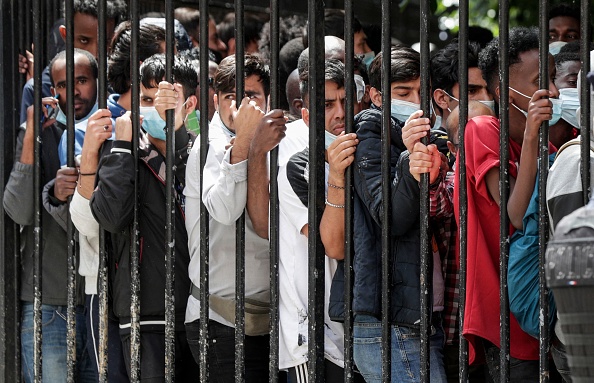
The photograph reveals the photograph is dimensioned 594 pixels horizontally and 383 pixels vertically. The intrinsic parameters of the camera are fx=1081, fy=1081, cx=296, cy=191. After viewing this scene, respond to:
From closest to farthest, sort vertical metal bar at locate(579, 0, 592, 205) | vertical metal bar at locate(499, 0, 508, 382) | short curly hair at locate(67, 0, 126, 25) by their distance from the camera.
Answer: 1. vertical metal bar at locate(579, 0, 592, 205)
2. vertical metal bar at locate(499, 0, 508, 382)
3. short curly hair at locate(67, 0, 126, 25)

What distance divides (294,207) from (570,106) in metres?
1.05

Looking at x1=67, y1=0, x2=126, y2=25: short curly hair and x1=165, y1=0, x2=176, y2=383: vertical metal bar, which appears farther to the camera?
x1=67, y1=0, x2=126, y2=25: short curly hair

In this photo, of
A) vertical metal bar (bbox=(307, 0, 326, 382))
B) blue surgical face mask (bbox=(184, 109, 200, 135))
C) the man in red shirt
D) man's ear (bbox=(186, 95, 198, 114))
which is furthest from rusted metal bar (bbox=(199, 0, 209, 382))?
blue surgical face mask (bbox=(184, 109, 200, 135))

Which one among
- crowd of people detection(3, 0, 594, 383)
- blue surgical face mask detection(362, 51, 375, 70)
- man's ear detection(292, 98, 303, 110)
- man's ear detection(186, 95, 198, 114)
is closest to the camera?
crowd of people detection(3, 0, 594, 383)

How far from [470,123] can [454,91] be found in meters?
1.19

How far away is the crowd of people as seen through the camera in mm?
3512

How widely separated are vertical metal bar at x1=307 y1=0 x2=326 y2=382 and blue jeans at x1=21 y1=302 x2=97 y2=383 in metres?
1.52

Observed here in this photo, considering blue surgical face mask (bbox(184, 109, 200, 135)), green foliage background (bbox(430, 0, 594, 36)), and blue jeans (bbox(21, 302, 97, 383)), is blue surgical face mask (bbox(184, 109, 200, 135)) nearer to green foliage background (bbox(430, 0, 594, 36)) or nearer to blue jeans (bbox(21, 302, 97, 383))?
blue jeans (bbox(21, 302, 97, 383))

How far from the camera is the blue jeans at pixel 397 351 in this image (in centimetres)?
370

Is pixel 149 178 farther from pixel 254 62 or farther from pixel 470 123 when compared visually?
pixel 470 123

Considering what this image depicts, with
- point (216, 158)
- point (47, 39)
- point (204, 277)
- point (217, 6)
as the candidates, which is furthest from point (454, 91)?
point (217, 6)

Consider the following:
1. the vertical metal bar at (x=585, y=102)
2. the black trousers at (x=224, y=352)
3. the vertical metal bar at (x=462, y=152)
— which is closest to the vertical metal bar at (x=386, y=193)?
the vertical metal bar at (x=462, y=152)

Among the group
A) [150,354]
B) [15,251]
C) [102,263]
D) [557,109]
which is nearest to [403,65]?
[557,109]

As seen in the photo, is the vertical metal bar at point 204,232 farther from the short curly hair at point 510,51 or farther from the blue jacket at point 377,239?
the short curly hair at point 510,51
